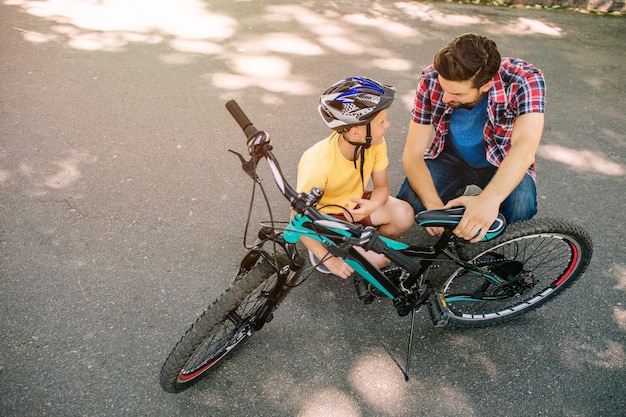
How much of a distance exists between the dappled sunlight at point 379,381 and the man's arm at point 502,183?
896 mm

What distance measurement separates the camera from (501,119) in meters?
2.47

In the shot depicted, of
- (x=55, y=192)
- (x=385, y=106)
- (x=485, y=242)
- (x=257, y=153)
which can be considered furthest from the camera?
(x=55, y=192)

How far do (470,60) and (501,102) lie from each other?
15.4 inches

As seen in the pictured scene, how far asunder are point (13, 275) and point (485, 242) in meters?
2.81

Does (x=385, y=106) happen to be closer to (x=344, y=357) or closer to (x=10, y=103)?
(x=344, y=357)

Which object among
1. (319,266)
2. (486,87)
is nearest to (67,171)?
(319,266)

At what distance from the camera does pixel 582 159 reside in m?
3.85

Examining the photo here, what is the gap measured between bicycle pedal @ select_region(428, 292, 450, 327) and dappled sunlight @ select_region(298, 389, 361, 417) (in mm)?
624

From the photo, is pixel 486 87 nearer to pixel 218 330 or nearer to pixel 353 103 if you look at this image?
pixel 353 103

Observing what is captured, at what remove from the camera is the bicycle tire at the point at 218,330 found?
195cm

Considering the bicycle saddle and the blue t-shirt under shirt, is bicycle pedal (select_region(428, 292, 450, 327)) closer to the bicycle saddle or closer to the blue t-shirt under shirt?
the bicycle saddle

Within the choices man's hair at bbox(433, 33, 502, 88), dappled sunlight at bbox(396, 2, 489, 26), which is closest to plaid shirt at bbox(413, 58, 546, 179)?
man's hair at bbox(433, 33, 502, 88)

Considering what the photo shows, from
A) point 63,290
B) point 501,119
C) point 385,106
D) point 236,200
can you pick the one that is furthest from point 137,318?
point 501,119

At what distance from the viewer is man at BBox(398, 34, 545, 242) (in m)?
2.15
